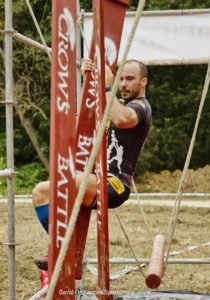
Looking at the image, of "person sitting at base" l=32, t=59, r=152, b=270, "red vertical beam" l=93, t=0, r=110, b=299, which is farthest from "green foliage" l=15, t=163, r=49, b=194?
"red vertical beam" l=93, t=0, r=110, b=299

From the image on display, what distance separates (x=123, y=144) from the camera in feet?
11.1

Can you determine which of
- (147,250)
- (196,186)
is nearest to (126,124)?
(147,250)

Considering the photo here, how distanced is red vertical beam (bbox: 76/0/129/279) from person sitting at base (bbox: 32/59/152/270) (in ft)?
0.33

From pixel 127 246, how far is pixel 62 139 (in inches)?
204

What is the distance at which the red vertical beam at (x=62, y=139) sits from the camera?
2.37m

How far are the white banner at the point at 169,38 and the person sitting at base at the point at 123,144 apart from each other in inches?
65.7

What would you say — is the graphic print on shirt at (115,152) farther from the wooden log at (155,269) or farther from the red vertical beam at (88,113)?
the wooden log at (155,269)

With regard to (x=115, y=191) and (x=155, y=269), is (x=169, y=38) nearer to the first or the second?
(x=115, y=191)

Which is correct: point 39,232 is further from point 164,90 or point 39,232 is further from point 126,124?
point 164,90

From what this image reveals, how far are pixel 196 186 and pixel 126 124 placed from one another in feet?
51.9

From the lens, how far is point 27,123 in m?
21.1

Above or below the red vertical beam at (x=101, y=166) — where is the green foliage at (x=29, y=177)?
below

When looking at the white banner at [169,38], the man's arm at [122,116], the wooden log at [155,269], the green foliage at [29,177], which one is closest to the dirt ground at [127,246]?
the white banner at [169,38]

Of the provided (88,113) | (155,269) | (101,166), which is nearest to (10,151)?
(88,113)
